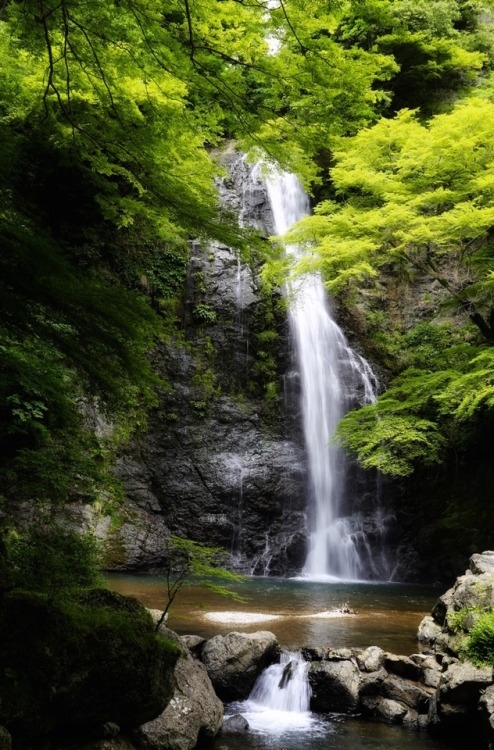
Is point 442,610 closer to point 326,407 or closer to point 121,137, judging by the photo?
point 121,137

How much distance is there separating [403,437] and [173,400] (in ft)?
24.1

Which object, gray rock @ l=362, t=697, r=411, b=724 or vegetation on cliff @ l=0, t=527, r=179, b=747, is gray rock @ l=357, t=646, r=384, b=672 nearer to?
gray rock @ l=362, t=697, r=411, b=724

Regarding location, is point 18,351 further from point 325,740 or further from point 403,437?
point 403,437

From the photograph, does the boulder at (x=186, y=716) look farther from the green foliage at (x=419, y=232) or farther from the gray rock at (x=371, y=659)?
the green foliage at (x=419, y=232)

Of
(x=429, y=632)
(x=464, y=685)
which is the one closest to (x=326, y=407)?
(x=429, y=632)

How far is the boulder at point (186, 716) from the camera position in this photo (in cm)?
452

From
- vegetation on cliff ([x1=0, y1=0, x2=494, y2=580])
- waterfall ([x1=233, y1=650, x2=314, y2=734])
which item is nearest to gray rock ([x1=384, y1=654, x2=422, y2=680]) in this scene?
waterfall ([x1=233, y1=650, x2=314, y2=734])

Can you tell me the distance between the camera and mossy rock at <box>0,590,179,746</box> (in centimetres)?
366

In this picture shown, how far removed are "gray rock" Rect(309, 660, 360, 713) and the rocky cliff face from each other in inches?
316

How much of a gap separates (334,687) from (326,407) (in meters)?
11.3

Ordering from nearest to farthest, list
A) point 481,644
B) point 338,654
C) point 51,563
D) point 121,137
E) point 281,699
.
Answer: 1. point 121,137
2. point 51,563
3. point 481,644
4. point 281,699
5. point 338,654


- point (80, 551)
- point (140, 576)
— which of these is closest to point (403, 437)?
point (140, 576)

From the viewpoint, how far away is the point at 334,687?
598cm

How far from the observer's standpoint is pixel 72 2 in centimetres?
349
